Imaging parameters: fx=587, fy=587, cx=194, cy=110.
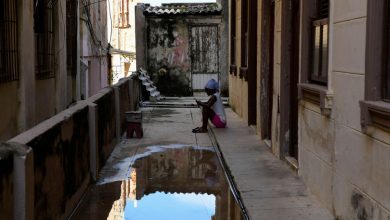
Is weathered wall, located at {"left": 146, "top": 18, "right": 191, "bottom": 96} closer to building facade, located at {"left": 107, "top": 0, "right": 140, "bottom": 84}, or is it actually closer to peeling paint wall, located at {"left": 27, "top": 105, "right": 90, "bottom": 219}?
building facade, located at {"left": 107, "top": 0, "right": 140, "bottom": 84}

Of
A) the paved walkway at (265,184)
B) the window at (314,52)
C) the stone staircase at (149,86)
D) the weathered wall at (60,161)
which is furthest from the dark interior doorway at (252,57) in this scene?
the stone staircase at (149,86)

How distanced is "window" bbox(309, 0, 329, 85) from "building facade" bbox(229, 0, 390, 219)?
0.01m

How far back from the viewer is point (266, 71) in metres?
10.6

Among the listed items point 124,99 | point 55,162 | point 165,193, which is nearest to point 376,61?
point 55,162

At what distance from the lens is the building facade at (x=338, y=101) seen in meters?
4.68

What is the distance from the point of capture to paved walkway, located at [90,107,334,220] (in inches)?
251

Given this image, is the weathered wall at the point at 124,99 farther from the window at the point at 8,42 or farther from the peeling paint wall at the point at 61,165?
the peeling paint wall at the point at 61,165

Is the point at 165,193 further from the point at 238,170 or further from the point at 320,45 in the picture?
the point at 320,45

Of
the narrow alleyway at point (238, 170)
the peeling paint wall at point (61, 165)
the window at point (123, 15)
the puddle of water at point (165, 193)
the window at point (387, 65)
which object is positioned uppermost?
the window at point (123, 15)

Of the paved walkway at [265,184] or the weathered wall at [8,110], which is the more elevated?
the weathered wall at [8,110]

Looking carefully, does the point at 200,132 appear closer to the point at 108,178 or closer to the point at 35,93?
the point at 35,93

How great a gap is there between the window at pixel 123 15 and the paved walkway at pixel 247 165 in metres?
23.0

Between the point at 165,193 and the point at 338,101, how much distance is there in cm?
296

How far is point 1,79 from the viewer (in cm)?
873
